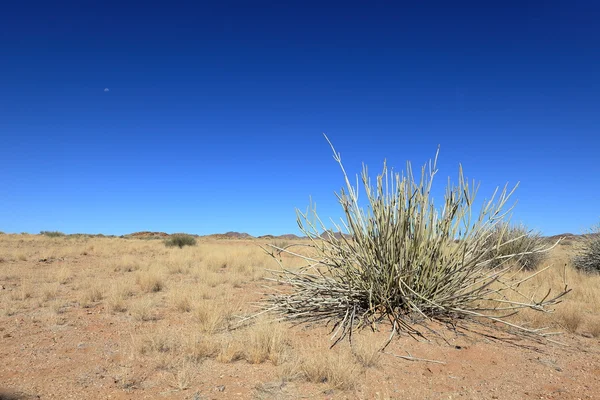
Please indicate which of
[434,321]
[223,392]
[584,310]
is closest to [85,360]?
[223,392]

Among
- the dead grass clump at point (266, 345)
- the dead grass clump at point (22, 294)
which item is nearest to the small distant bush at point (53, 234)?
the dead grass clump at point (22, 294)

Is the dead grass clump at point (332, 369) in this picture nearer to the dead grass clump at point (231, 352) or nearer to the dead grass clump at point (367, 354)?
the dead grass clump at point (367, 354)

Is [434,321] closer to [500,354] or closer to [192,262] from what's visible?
[500,354]

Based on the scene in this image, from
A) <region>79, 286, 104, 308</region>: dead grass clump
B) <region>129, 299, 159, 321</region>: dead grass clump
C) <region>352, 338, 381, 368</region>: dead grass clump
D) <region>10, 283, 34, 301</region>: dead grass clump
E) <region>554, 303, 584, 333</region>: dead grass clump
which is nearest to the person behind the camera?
<region>352, 338, 381, 368</region>: dead grass clump

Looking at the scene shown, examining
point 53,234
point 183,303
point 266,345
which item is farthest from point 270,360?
point 53,234

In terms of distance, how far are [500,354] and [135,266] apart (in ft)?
37.4

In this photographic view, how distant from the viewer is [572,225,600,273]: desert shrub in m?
10.2

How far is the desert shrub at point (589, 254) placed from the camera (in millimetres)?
10221

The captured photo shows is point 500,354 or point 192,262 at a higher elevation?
point 192,262

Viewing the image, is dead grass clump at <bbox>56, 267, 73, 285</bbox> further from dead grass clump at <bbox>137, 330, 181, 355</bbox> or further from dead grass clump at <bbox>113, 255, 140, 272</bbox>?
dead grass clump at <bbox>137, 330, 181, 355</bbox>

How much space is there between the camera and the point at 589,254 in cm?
1052

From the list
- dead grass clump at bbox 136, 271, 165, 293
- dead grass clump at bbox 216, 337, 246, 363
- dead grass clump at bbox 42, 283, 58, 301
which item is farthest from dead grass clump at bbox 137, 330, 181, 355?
dead grass clump at bbox 42, 283, 58, 301

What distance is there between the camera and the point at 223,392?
3.09 metres

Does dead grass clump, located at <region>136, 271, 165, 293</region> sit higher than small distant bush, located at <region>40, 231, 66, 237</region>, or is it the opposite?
small distant bush, located at <region>40, 231, 66, 237</region>
